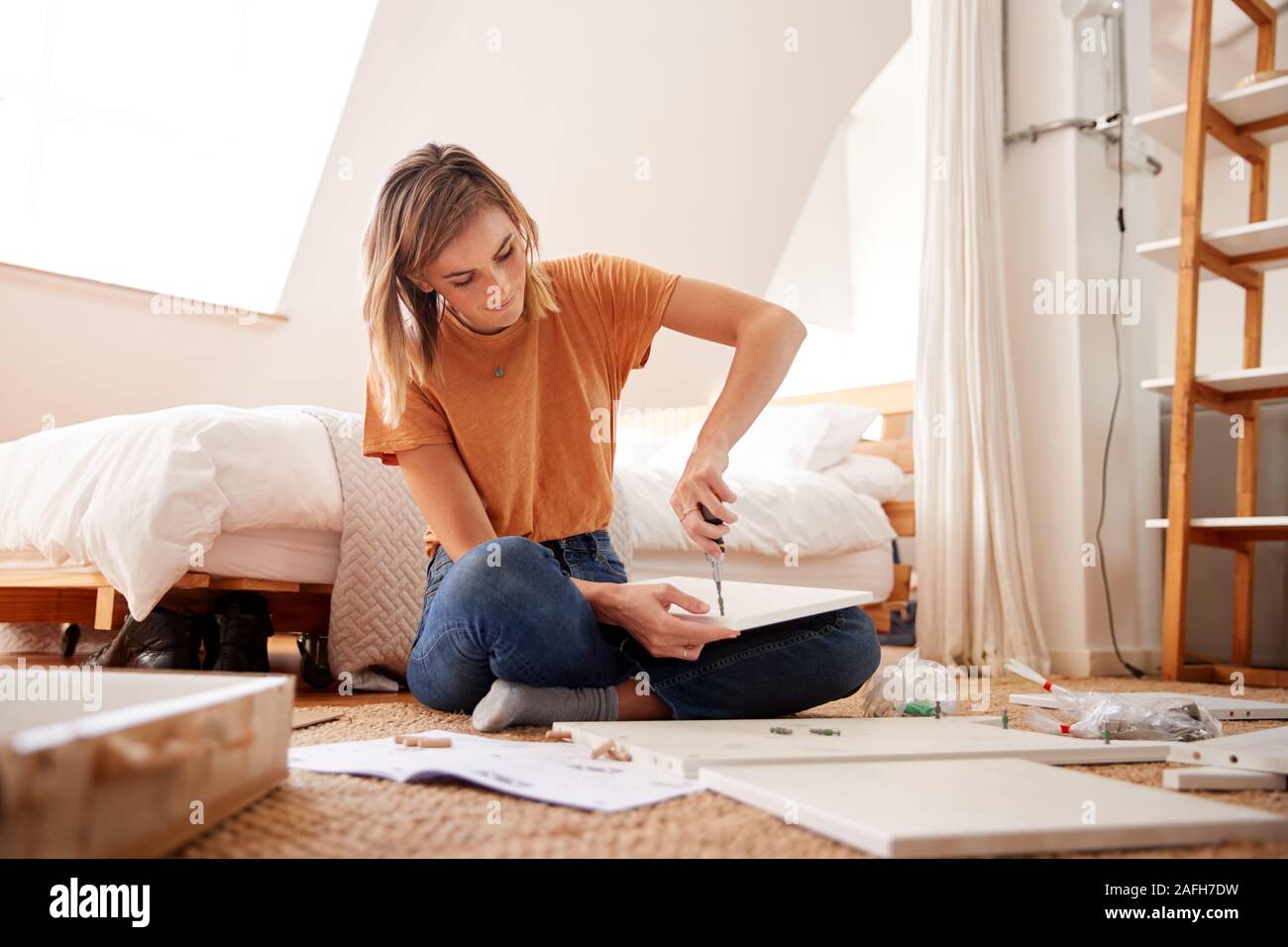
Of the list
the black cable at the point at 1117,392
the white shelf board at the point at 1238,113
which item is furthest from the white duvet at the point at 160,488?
the white shelf board at the point at 1238,113

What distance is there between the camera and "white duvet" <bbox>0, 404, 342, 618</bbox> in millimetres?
1656

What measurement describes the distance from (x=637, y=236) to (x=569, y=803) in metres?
3.49

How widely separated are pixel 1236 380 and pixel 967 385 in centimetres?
57

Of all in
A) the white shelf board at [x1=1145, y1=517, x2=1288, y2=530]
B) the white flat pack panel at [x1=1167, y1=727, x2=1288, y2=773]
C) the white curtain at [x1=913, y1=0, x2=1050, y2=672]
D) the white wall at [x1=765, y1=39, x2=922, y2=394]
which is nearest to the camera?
the white flat pack panel at [x1=1167, y1=727, x2=1288, y2=773]

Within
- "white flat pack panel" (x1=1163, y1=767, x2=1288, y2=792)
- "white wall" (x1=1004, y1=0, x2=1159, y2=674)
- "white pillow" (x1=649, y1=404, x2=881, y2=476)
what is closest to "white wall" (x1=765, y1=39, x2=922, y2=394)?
"white pillow" (x1=649, y1=404, x2=881, y2=476)

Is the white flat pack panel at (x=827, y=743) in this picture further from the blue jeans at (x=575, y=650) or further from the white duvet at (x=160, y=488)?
the white duvet at (x=160, y=488)

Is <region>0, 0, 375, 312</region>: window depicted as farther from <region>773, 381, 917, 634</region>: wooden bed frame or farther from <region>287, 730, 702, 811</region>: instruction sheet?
<region>287, 730, 702, 811</region>: instruction sheet

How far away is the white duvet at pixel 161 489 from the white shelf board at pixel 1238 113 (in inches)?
79.4

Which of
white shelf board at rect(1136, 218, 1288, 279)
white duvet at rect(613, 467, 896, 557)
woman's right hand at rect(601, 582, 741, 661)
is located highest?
white shelf board at rect(1136, 218, 1288, 279)

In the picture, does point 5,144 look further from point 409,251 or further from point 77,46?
point 409,251

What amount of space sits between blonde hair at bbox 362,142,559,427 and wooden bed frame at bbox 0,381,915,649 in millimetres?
678

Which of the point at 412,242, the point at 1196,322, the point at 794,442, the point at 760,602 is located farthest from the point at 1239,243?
the point at 412,242

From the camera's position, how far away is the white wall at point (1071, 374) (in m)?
2.56
